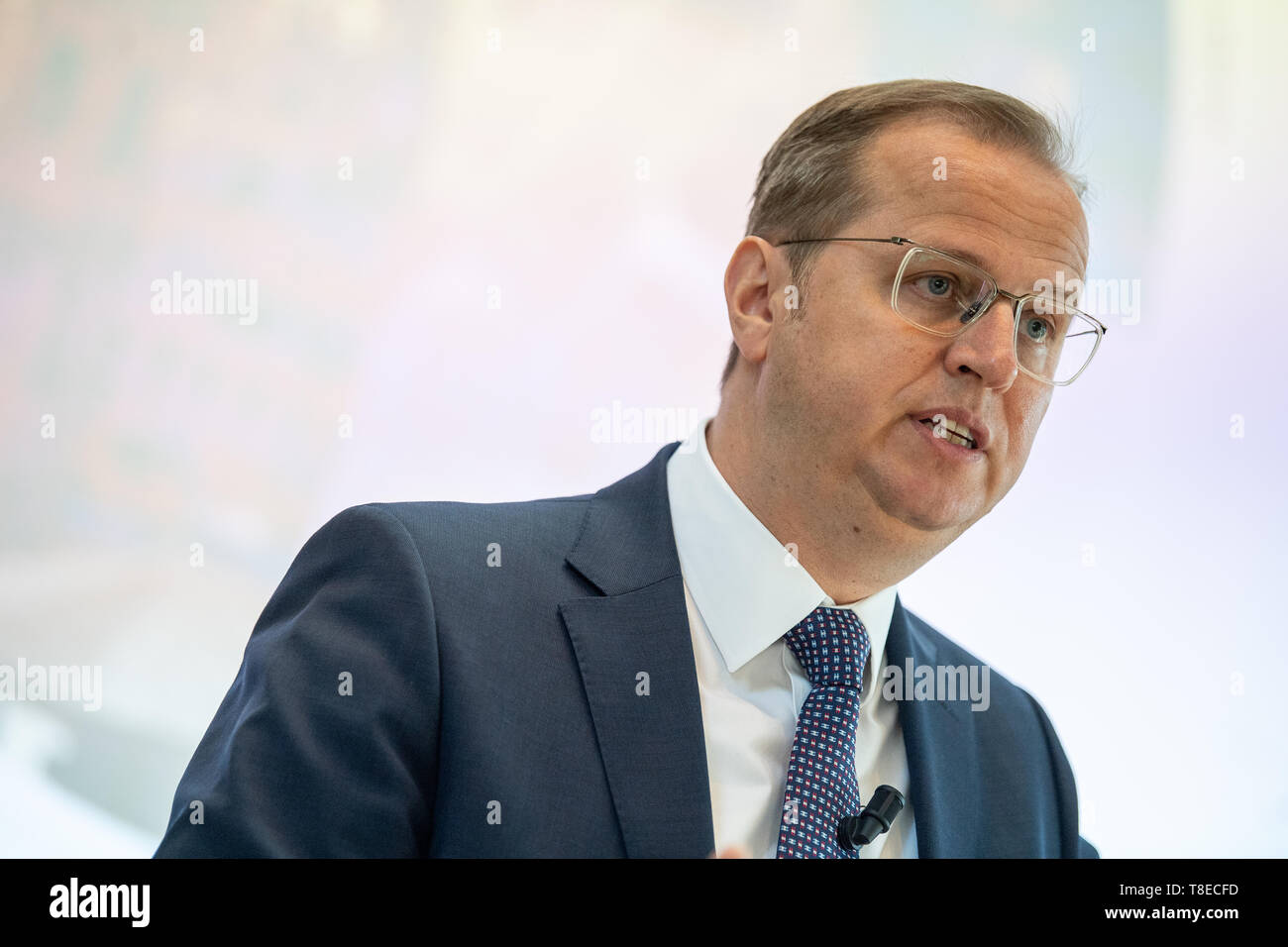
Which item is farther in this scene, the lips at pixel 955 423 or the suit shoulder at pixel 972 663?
the suit shoulder at pixel 972 663

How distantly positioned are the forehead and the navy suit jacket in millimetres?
649

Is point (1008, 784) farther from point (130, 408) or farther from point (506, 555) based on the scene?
point (130, 408)

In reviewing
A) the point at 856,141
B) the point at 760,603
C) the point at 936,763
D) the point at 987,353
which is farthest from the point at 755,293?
the point at 936,763

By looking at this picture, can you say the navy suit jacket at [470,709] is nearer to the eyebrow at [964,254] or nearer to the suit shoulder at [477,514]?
the suit shoulder at [477,514]

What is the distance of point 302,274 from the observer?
2717mm

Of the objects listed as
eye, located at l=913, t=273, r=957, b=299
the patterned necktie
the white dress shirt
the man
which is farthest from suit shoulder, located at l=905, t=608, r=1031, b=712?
eye, located at l=913, t=273, r=957, b=299

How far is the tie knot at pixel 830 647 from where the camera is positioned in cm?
170

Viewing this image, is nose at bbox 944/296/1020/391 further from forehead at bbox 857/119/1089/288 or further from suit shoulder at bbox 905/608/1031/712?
suit shoulder at bbox 905/608/1031/712

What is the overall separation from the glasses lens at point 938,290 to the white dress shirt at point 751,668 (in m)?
0.41

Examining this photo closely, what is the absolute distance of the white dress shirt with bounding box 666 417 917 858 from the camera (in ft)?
5.33

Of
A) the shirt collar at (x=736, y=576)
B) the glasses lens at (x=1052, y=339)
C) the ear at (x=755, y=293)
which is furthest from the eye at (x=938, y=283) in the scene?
the shirt collar at (x=736, y=576)

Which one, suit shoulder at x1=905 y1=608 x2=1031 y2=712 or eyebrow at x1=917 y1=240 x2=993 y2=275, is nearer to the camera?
eyebrow at x1=917 y1=240 x2=993 y2=275
